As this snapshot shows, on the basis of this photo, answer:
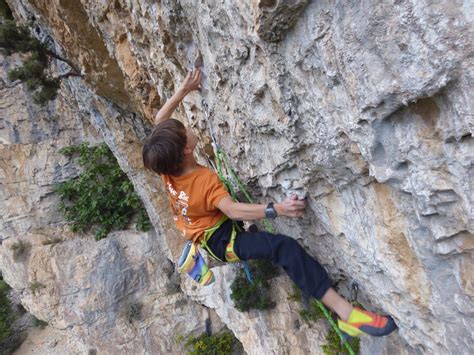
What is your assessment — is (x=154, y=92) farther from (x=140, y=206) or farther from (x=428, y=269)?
(x=140, y=206)

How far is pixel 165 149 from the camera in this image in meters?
2.33

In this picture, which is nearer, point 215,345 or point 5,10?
point 5,10

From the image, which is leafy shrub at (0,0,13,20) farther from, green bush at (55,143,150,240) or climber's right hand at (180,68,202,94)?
climber's right hand at (180,68,202,94)

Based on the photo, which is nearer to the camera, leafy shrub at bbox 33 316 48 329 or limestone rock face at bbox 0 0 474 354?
limestone rock face at bbox 0 0 474 354

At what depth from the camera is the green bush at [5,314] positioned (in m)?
10.4

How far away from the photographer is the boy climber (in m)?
2.36

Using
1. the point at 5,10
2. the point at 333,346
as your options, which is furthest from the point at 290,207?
the point at 5,10

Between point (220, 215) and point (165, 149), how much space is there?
0.81 m

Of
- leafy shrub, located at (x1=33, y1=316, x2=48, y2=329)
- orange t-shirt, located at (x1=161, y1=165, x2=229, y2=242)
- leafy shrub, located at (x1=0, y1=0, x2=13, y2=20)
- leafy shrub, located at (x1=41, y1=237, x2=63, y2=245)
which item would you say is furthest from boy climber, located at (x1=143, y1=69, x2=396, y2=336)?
leafy shrub, located at (x1=33, y1=316, x2=48, y2=329)

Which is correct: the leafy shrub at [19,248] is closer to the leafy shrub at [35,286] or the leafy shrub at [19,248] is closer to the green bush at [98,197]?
the leafy shrub at [35,286]

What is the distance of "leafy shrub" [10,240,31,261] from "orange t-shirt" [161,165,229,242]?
7.86 meters

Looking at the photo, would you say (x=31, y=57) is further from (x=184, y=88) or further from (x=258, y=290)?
(x=258, y=290)

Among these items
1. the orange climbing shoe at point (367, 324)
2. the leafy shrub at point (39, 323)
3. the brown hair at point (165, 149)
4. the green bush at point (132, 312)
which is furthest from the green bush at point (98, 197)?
the orange climbing shoe at point (367, 324)

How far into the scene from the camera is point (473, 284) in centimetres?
168
